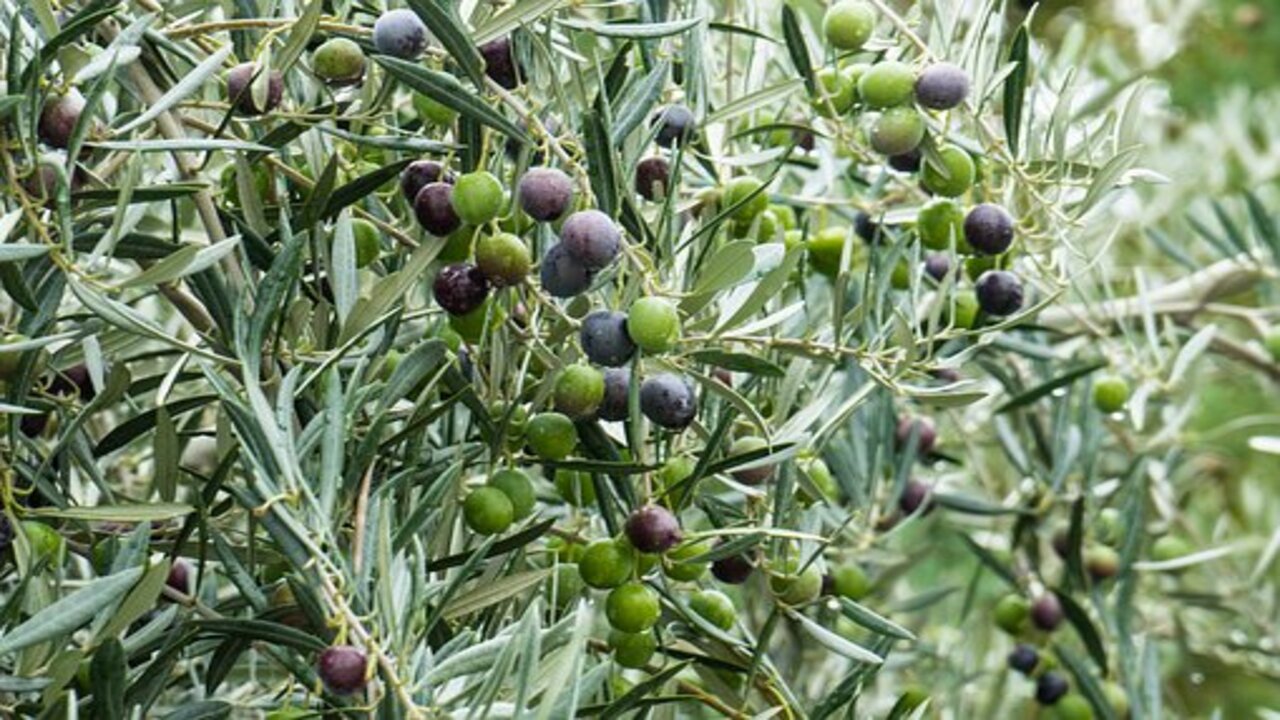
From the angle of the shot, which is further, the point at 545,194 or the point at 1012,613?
the point at 1012,613

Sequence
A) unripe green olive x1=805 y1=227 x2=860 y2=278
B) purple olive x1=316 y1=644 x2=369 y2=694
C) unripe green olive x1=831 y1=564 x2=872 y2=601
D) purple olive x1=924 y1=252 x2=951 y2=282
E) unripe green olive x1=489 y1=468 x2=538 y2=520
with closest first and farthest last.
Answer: purple olive x1=316 y1=644 x2=369 y2=694 < unripe green olive x1=489 y1=468 x2=538 y2=520 < unripe green olive x1=805 y1=227 x2=860 y2=278 < purple olive x1=924 y1=252 x2=951 y2=282 < unripe green olive x1=831 y1=564 x2=872 y2=601

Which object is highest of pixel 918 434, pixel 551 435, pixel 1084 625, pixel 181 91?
pixel 181 91

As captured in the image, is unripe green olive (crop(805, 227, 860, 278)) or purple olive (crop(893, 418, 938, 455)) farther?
purple olive (crop(893, 418, 938, 455))

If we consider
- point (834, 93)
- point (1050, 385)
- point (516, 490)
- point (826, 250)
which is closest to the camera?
point (516, 490)

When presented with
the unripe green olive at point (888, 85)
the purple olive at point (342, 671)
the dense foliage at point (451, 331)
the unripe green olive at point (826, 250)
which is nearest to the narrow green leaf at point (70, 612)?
the dense foliage at point (451, 331)

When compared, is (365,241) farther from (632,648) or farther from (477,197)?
(632,648)

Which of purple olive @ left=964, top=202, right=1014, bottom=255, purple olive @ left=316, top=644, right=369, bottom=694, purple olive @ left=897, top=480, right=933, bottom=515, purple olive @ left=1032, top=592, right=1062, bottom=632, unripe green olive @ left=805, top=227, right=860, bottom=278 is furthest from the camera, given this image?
purple olive @ left=1032, top=592, right=1062, bottom=632

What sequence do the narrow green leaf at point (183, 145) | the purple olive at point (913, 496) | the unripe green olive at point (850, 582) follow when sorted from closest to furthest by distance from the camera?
the narrow green leaf at point (183, 145) → the unripe green olive at point (850, 582) → the purple olive at point (913, 496)

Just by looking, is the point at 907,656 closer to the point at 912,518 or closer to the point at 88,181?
the point at 912,518

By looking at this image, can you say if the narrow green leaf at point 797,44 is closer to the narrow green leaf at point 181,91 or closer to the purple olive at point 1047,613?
the narrow green leaf at point 181,91

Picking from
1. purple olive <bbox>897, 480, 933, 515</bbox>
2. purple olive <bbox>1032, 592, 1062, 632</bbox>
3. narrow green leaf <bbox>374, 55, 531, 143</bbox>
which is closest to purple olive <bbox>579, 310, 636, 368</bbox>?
narrow green leaf <bbox>374, 55, 531, 143</bbox>

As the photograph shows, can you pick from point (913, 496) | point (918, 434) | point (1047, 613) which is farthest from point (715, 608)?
point (1047, 613)

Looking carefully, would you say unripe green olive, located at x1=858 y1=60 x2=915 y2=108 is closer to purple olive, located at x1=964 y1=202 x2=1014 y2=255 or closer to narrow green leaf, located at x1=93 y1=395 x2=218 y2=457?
purple olive, located at x1=964 y1=202 x2=1014 y2=255

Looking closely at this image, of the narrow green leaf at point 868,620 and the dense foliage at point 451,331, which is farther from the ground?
the dense foliage at point 451,331
